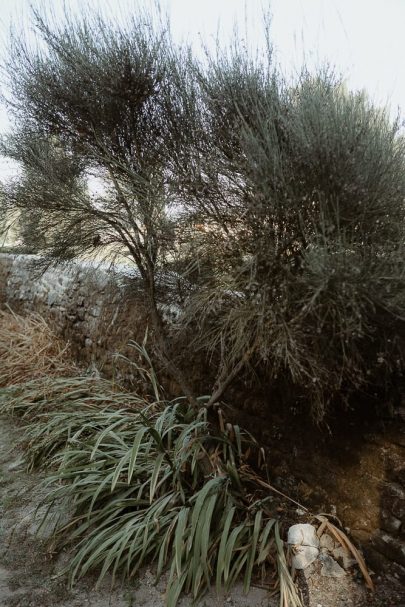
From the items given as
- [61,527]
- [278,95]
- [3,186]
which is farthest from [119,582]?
[3,186]

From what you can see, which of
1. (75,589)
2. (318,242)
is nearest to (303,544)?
(75,589)

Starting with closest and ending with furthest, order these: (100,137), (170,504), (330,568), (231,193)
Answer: (330,568) < (231,193) < (170,504) < (100,137)

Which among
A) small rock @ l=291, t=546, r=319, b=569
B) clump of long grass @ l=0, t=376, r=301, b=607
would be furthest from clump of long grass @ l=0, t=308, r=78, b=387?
small rock @ l=291, t=546, r=319, b=569

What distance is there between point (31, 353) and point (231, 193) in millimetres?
3207

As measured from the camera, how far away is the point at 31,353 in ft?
15.5

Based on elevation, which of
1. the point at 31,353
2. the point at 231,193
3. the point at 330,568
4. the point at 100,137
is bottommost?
the point at 330,568

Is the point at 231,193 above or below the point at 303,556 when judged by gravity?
above

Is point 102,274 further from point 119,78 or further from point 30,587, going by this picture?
point 30,587

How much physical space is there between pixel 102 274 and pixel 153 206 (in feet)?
6.25

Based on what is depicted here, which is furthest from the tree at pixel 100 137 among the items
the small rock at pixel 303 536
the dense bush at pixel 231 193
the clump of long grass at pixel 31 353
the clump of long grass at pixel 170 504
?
the clump of long grass at pixel 31 353

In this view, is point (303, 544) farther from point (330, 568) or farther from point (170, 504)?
point (170, 504)

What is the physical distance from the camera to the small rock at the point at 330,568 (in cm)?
218

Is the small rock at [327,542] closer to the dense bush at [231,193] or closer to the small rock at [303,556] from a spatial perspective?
the small rock at [303,556]

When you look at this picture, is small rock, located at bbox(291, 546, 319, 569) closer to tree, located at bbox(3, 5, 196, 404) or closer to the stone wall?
tree, located at bbox(3, 5, 196, 404)
